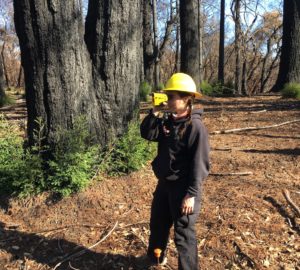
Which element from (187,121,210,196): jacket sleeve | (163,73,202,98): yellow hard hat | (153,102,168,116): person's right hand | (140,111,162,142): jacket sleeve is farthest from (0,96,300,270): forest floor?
(163,73,202,98): yellow hard hat

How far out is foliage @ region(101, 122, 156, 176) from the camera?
15.4 feet

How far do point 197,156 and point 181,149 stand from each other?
16 centimetres

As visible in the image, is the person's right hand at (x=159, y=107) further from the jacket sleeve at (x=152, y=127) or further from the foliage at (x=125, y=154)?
the foliage at (x=125, y=154)

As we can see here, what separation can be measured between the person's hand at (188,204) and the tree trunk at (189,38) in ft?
27.1

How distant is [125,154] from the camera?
4691mm

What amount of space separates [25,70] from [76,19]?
0.81m

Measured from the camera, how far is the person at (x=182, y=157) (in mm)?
2906

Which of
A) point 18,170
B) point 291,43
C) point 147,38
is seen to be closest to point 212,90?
point 291,43

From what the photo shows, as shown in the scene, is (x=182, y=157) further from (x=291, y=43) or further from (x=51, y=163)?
(x=291, y=43)

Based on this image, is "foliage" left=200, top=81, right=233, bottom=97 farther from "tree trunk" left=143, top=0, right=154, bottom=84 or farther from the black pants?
the black pants

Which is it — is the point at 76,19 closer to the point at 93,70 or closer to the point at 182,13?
the point at 93,70

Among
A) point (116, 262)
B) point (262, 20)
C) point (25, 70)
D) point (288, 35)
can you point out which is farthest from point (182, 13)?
point (262, 20)

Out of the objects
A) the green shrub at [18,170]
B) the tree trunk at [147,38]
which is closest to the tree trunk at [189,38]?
the tree trunk at [147,38]

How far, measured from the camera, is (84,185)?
441cm
